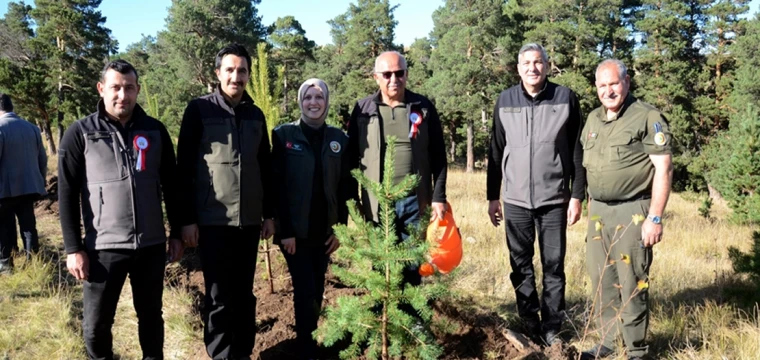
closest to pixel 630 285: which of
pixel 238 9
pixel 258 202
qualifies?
pixel 258 202

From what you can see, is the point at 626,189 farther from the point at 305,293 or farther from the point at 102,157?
the point at 102,157

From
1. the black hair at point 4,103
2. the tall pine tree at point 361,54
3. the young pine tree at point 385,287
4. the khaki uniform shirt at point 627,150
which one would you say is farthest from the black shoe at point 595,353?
the tall pine tree at point 361,54

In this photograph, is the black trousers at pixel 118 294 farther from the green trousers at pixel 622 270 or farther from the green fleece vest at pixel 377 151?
the green trousers at pixel 622 270

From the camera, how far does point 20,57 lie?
2566 centimetres

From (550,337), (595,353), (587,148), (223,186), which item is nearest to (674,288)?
(595,353)

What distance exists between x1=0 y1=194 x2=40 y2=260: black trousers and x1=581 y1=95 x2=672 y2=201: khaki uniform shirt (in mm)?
6709

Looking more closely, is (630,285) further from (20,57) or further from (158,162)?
(20,57)

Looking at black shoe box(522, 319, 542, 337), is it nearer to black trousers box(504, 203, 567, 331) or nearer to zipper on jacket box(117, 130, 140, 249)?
black trousers box(504, 203, 567, 331)

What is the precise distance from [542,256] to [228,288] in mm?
2425

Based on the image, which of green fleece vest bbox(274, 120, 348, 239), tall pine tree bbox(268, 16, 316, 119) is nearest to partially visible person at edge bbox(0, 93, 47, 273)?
green fleece vest bbox(274, 120, 348, 239)

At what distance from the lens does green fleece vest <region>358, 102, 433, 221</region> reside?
10.6 feet

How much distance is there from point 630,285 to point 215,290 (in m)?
2.96

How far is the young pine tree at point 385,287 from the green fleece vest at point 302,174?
67cm

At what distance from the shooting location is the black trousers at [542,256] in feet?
11.6
